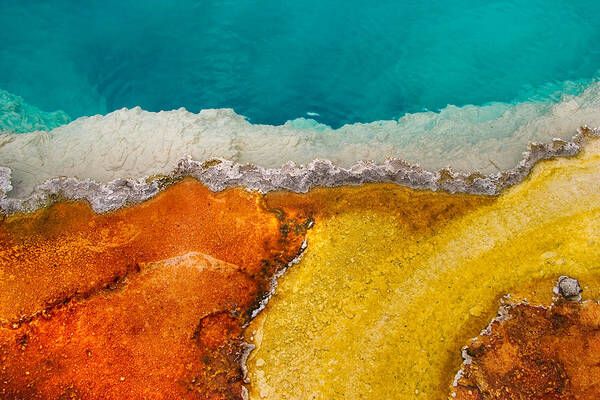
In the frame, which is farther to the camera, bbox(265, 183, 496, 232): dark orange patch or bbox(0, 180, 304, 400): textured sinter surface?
bbox(265, 183, 496, 232): dark orange patch

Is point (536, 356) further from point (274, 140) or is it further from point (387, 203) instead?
point (274, 140)

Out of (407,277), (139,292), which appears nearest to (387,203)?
(407,277)

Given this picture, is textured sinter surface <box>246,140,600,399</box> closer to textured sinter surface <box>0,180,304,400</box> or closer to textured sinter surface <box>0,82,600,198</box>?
textured sinter surface <box>0,180,304,400</box>

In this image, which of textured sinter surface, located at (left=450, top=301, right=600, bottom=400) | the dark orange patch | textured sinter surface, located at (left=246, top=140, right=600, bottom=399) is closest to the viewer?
textured sinter surface, located at (left=450, top=301, right=600, bottom=400)

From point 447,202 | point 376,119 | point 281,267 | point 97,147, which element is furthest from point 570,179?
point 97,147

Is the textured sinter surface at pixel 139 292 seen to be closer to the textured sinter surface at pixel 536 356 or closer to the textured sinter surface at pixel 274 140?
the textured sinter surface at pixel 274 140

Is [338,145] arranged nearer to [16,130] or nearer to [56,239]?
[56,239]

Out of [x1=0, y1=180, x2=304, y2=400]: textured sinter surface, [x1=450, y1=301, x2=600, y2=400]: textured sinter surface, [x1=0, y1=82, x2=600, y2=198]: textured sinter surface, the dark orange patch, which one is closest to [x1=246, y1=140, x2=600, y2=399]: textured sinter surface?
the dark orange patch

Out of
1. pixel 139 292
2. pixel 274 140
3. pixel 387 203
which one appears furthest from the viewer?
pixel 274 140
